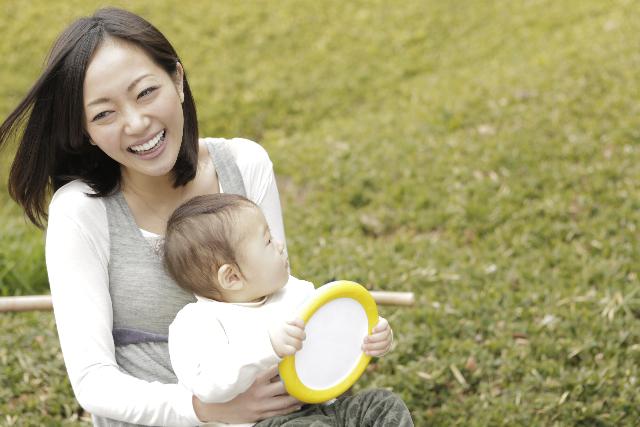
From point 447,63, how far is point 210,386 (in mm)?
6015

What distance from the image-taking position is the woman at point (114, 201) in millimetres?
2289

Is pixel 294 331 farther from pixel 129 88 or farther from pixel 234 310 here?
pixel 129 88

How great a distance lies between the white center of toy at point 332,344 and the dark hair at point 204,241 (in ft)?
0.89

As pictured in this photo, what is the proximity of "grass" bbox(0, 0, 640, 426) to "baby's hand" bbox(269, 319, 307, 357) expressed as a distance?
1366 mm

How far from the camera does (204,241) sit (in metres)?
2.26

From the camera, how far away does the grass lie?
144 inches

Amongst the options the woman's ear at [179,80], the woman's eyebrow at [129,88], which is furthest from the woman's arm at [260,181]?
the woman's eyebrow at [129,88]

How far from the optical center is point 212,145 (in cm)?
276

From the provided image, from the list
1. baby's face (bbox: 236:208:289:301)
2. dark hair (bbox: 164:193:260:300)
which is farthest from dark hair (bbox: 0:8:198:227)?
baby's face (bbox: 236:208:289:301)

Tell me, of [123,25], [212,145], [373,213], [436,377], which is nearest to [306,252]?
[373,213]

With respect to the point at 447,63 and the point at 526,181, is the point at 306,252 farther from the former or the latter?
the point at 447,63

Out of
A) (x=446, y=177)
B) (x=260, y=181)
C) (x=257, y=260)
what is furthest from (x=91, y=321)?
(x=446, y=177)

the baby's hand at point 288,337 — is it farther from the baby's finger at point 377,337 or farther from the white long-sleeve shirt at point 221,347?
the baby's finger at point 377,337

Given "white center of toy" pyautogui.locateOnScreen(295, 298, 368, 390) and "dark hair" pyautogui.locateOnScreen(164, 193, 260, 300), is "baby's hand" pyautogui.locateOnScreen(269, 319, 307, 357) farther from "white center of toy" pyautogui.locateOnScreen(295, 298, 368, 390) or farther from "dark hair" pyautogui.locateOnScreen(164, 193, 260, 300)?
"dark hair" pyautogui.locateOnScreen(164, 193, 260, 300)
